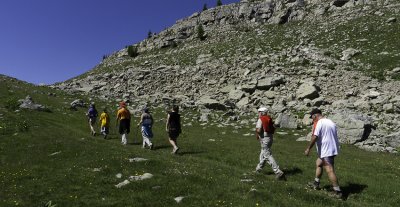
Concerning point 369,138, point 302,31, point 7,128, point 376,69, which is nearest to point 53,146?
point 7,128

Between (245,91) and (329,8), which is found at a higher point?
(329,8)

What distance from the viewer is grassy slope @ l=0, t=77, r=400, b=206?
1504cm

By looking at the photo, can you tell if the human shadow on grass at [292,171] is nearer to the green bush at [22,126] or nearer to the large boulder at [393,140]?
the large boulder at [393,140]

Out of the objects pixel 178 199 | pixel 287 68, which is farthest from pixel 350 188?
pixel 287 68

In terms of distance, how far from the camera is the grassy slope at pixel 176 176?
15039mm

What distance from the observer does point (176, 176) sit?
17.6m

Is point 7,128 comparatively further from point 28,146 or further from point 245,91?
point 245,91

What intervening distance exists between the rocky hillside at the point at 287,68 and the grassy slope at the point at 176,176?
11.5 metres

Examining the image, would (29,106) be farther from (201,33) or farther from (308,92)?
(201,33)

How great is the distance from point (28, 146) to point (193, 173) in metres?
14.4

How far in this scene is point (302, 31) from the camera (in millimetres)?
80750

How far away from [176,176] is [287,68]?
151ft

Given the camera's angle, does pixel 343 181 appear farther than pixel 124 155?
No

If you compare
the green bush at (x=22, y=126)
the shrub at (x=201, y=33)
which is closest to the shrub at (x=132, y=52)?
the shrub at (x=201, y=33)
